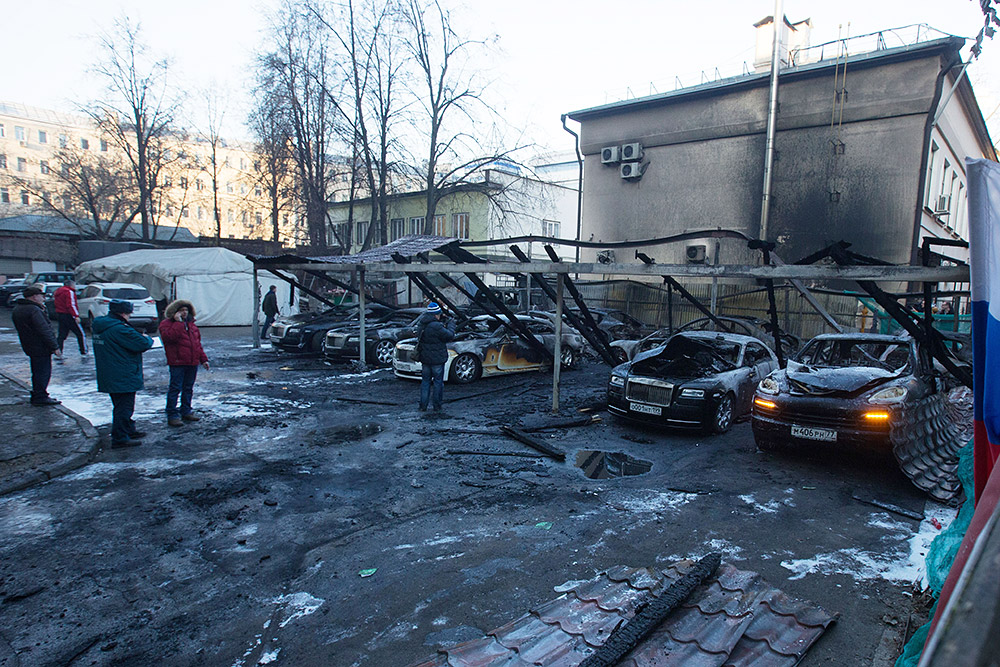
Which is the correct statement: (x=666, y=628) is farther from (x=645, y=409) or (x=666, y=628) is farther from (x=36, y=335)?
(x=36, y=335)

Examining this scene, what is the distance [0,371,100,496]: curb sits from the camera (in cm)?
546

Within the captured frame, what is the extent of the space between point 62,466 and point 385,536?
3.96 m

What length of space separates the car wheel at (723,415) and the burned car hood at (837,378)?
45.6 inches

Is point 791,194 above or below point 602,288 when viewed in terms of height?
above

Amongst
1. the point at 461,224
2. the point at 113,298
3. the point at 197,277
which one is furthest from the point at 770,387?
the point at 461,224

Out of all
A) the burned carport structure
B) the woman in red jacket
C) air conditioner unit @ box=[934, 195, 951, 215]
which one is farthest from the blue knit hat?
air conditioner unit @ box=[934, 195, 951, 215]

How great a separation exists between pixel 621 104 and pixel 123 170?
34346 millimetres

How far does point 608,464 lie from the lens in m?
6.83

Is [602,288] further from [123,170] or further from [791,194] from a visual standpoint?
[123,170]

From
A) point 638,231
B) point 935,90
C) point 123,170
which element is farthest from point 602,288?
point 123,170

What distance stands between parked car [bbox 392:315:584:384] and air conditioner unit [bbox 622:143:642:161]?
1273 centimetres

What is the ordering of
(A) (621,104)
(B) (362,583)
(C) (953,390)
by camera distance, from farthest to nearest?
(A) (621,104) → (C) (953,390) → (B) (362,583)

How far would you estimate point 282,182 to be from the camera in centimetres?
3228

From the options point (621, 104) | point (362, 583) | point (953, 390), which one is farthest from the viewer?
point (621, 104)
